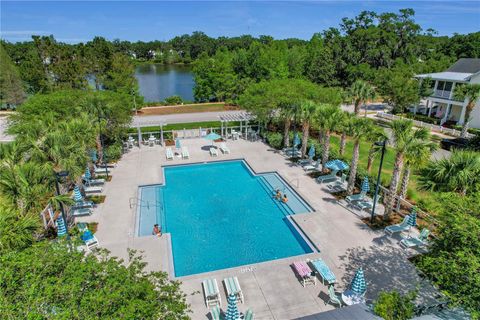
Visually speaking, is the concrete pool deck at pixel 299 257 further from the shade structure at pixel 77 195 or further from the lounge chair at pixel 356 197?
the shade structure at pixel 77 195

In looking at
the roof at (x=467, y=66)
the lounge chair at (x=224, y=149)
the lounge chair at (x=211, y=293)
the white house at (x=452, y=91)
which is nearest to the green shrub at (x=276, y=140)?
the lounge chair at (x=224, y=149)

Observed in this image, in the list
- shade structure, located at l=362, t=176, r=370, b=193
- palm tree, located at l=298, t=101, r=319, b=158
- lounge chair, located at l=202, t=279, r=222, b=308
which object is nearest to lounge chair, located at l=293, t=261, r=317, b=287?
lounge chair, located at l=202, t=279, r=222, b=308

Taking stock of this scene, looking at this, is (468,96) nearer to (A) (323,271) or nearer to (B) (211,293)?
(A) (323,271)

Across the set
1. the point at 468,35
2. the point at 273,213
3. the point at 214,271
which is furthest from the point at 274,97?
the point at 468,35

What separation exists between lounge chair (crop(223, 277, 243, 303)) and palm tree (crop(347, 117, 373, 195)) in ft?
35.1

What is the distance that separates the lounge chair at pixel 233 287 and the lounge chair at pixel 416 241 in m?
8.51

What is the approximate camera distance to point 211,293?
39.4ft

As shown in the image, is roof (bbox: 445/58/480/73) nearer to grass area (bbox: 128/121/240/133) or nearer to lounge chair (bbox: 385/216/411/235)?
grass area (bbox: 128/121/240/133)

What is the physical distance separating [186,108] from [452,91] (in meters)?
35.5

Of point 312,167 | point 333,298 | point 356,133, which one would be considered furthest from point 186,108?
point 333,298

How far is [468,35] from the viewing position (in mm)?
72125

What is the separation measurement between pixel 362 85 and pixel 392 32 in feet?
111

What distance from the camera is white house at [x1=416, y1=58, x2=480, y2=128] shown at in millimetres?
36344

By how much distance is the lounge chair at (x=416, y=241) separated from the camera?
49.2 ft
